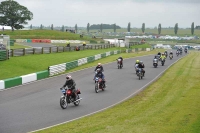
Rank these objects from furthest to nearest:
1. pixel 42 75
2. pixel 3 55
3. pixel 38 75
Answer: pixel 3 55 < pixel 42 75 < pixel 38 75

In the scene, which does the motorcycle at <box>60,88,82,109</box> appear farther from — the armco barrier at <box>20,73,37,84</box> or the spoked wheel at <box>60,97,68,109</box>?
the armco barrier at <box>20,73,37,84</box>

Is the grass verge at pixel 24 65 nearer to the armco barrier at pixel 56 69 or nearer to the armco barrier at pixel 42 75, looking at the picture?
the armco barrier at pixel 56 69

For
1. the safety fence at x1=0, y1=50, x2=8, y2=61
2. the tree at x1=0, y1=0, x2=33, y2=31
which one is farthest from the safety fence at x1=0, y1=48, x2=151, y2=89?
the tree at x1=0, y1=0, x2=33, y2=31

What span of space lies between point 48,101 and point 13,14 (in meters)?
103

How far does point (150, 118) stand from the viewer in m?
15.8

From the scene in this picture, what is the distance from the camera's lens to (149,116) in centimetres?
1627

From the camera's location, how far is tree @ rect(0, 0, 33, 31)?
389ft

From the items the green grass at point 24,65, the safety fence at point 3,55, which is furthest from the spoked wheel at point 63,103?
the safety fence at point 3,55

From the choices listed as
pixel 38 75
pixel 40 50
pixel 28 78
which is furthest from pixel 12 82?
pixel 40 50

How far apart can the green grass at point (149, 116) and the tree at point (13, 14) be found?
99.9 meters

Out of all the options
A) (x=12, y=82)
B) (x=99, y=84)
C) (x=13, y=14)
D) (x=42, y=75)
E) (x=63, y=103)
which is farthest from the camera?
(x=13, y=14)

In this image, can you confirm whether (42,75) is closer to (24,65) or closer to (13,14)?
(24,65)

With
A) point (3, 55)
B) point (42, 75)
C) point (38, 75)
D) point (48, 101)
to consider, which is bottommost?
point (48, 101)

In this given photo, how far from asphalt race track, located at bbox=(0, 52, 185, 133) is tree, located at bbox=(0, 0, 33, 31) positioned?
9130 centimetres
